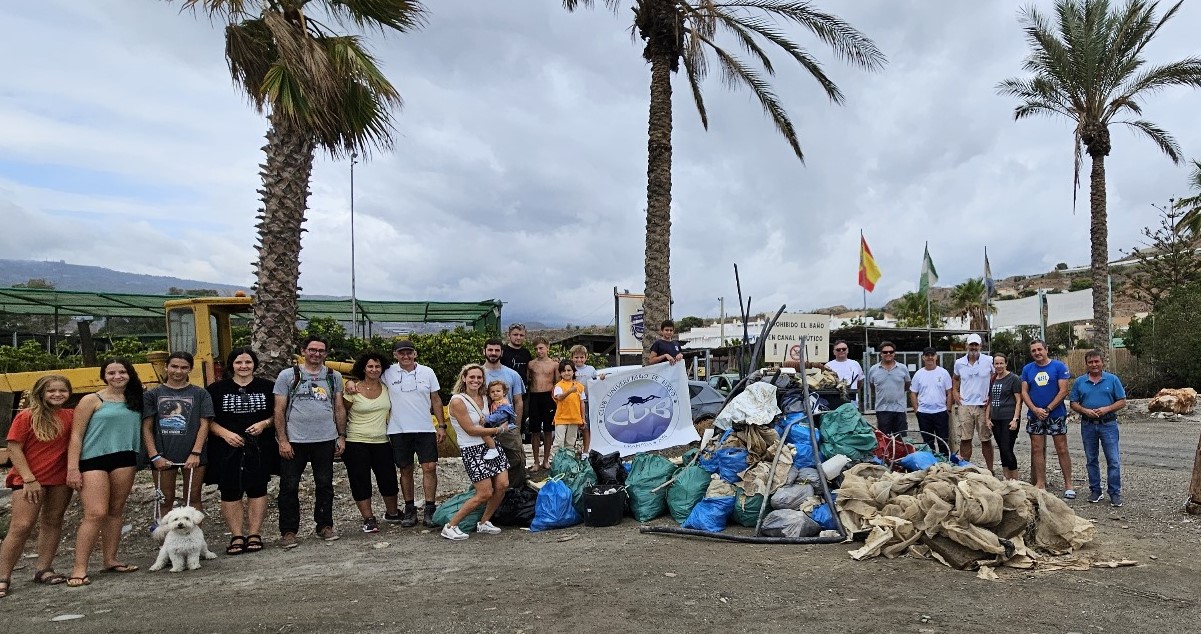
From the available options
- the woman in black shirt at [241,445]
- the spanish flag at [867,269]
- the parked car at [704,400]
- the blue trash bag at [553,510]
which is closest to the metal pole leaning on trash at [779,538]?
the blue trash bag at [553,510]

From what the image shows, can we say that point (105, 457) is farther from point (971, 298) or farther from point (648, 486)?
point (971, 298)

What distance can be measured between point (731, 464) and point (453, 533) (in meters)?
2.63

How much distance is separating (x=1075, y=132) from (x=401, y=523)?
837 inches

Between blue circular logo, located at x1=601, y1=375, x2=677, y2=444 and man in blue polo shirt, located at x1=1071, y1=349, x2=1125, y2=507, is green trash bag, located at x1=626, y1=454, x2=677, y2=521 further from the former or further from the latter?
man in blue polo shirt, located at x1=1071, y1=349, x2=1125, y2=507

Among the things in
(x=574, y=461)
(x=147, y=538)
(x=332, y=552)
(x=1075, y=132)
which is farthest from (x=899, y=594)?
(x=1075, y=132)

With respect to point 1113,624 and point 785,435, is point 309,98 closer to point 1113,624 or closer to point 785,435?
point 785,435

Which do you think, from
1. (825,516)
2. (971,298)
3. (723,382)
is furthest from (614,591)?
(971,298)

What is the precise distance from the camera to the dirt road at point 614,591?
4.29 m

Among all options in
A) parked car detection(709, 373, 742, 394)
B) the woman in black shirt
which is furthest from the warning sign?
the woman in black shirt

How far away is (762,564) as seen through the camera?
5.44m

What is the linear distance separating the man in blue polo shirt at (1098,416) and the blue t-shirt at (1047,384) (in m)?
0.17

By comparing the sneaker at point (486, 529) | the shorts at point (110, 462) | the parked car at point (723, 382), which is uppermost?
the shorts at point (110, 462)

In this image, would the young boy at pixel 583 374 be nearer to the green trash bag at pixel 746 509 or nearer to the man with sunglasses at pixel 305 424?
the green trash bag at pixel 746 509

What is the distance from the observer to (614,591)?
4.84 m
